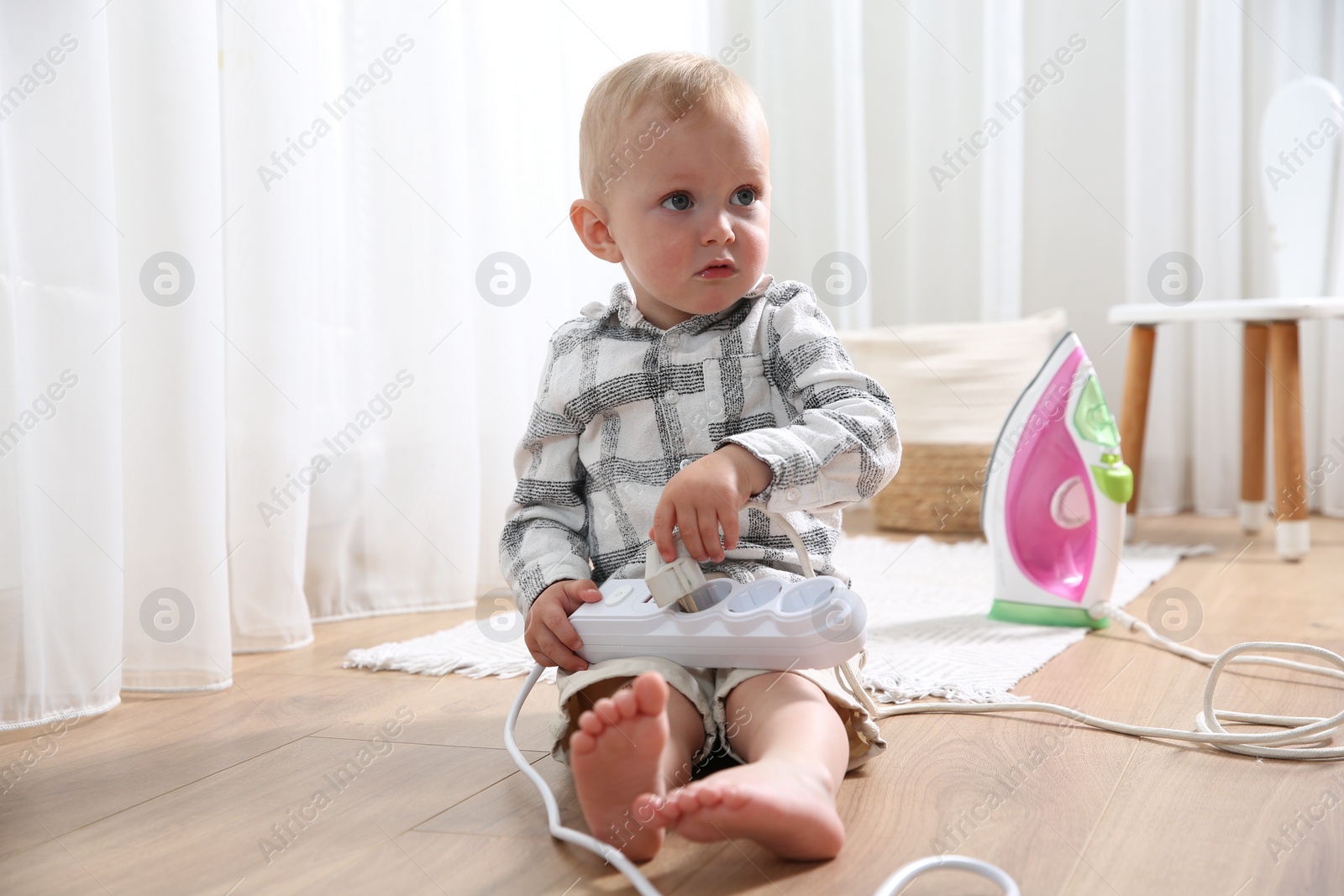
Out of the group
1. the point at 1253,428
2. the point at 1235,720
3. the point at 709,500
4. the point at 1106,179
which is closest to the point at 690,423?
the point at 709,500

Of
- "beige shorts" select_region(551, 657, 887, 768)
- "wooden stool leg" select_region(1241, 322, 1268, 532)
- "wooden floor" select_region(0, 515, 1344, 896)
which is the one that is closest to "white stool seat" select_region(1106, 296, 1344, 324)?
"wooden stool leg" select_region(1241, 322, 1268, 532)

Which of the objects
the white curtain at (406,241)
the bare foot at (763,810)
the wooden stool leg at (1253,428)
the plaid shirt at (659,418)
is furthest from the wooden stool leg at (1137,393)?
the bare foot at (763,810)

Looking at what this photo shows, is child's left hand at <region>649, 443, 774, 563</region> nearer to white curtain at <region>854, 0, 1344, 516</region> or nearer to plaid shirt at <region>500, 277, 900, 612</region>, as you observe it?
plaid shirt at <region>500, 277, 900, 612</region>

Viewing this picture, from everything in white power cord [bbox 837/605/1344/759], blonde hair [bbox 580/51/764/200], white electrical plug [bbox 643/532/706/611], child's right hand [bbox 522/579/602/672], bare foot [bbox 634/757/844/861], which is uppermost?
blonde hair [bbox 580/51/764/200]

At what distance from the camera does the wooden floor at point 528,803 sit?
603 millimetres

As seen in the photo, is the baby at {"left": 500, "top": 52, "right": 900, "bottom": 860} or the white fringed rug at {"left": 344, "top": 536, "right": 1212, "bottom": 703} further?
the white fringed rug at {"left": 344, "top": 536, "right": 1212, "bottom": 703}

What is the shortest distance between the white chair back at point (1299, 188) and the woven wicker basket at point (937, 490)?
0.62 meters

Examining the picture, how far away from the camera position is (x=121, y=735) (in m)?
0.92

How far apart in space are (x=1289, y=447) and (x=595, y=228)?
1281 mm

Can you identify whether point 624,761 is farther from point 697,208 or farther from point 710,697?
point 697,208

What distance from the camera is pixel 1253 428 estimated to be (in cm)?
190

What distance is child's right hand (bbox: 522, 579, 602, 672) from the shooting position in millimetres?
769

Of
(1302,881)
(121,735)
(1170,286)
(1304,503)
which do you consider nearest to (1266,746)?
(1302,881)

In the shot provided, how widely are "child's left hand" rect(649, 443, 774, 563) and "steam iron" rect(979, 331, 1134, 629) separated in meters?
0.66
